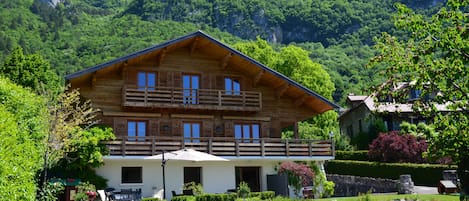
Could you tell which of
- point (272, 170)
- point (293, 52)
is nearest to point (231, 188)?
point (272, 170)

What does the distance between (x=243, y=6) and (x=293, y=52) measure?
7048 centimetres

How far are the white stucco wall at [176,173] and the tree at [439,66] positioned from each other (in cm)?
1331

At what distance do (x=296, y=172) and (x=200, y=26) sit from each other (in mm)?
79189

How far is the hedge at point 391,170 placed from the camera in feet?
99.7

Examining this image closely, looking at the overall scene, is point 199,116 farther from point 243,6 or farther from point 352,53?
point 243,6

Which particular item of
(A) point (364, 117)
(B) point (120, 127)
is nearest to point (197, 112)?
(B) point (120, 127)

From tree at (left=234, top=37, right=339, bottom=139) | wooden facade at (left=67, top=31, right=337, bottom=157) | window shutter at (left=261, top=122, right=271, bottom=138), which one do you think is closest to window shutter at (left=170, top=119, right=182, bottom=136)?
wooden facade at (left=67, top=31, right=337, bottom=157)

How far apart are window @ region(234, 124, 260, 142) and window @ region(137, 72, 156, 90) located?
4.66 meters

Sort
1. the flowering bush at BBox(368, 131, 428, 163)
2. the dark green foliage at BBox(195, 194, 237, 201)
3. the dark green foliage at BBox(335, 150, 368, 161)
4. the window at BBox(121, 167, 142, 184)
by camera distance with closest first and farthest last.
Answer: the dark green foliage at BBox(195, 194, 237, 201) → the window at BBox(121, 167, 142, 184) → the flowering bush at BBox(368, 131, 428, 163) → the dark green foliage at BBox(335, 150, 368, 161)

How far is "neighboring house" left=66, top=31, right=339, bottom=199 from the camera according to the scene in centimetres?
2336

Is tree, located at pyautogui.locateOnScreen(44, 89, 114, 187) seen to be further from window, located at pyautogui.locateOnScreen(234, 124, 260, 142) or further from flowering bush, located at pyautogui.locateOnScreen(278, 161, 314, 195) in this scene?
flowering bush, located at pyautogui.locateOnScreen(278, 161, 314, 195)

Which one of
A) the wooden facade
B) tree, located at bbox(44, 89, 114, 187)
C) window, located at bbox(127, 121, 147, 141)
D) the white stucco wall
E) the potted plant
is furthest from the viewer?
window, located at bbox(127, 121, 147, 141)

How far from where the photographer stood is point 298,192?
78.7 ft

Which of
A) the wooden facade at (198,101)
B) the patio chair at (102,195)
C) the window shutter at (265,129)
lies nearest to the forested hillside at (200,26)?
the wooden facade at (198,101)
